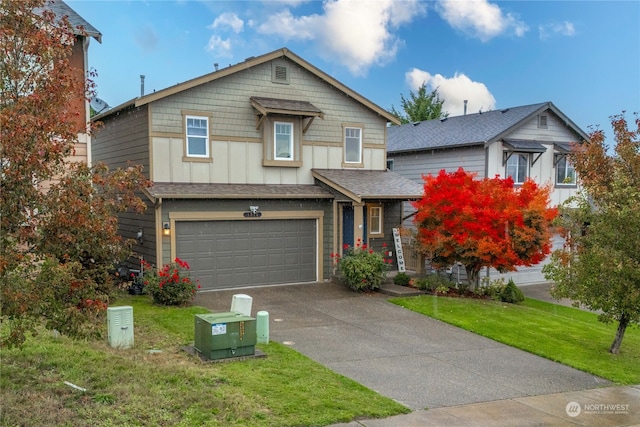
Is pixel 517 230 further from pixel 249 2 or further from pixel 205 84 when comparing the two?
pixel 249 2

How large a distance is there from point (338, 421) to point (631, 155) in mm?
8375

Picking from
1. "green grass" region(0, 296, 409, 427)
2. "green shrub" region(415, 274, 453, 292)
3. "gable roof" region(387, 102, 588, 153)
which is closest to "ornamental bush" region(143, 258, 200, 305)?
"green grass" region(0, 296, 409, 427)

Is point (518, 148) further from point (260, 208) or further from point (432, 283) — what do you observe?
point (260, 208)

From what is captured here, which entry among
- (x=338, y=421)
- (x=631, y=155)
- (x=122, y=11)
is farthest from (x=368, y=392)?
(x=122, y=11)

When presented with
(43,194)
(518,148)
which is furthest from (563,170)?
(43,194)

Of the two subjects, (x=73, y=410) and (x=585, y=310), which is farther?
(x=585, y=310)

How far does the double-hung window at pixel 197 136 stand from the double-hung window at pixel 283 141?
2.27 m

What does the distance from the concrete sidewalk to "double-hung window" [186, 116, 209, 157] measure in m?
4.69

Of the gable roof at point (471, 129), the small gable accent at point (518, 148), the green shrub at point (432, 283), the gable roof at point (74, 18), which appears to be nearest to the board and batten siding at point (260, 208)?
the green shrub at point (432, 283)

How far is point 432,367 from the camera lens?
9422mm

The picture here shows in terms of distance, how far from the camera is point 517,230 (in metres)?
15.8

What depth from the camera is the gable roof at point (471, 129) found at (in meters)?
20.8

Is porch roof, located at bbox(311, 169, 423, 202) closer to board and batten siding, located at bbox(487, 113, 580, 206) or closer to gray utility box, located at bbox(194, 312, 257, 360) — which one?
board and batten siding, located at bbox(487, 113, 580, 206)

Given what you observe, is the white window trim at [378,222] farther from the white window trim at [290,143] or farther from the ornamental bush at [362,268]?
the white window trim at [290,143]
